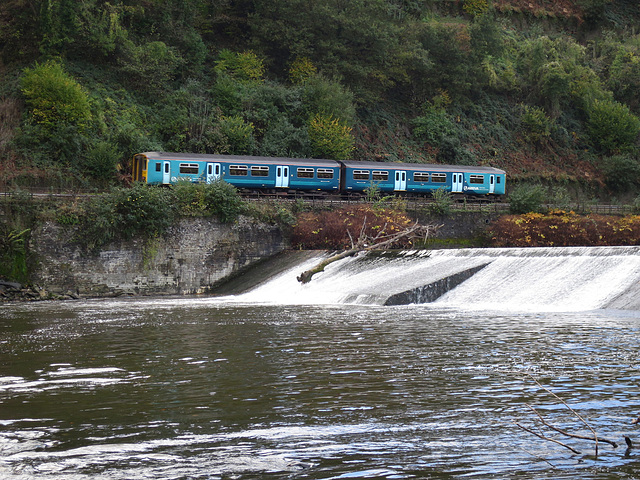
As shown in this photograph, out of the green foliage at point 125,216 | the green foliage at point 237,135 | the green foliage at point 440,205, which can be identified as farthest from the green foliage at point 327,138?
the green foliage at point 125,216

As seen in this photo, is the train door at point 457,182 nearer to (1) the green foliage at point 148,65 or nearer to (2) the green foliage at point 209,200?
(2) the green foliage at point 209,200

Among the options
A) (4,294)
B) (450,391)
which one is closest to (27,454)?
(450,391)

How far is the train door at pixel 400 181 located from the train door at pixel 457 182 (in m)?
3.27

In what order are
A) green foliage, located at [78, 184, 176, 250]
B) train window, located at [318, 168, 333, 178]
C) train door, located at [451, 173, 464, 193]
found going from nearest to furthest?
green foliage, located at [78, 184, 176, 250], train window, located at [318, 168, 333, 178], train door, located at [451, 173, 464, 193]

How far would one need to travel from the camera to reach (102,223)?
3219 centimetres

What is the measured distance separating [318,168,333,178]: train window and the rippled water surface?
84.8 feet

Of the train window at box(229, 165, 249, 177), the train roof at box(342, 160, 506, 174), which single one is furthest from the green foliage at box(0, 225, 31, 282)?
the train roof at box(342, 160, 506, 174)

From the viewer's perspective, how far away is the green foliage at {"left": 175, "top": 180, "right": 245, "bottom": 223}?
34.9 meters

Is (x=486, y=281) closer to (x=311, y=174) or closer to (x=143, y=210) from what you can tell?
(x=143, y=210)

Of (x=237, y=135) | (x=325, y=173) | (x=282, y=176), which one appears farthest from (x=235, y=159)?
(x=237, y=135)

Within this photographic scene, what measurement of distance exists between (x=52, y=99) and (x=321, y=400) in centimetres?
3566

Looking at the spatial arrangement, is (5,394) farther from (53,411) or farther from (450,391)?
(450,391)

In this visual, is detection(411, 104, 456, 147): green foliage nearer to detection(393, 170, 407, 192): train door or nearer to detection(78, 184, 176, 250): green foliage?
detection(393, 170, 407, 192): train door

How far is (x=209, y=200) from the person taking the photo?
3550 cm
